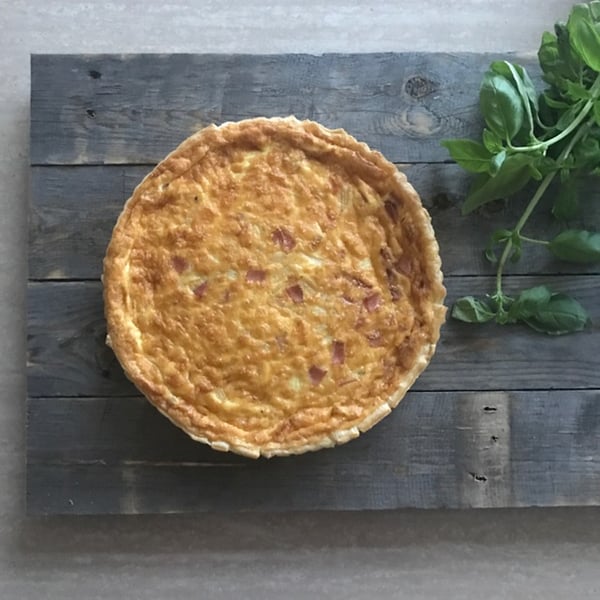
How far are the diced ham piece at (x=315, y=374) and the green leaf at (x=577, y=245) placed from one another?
1.73 ft

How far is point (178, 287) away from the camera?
151 centimetres

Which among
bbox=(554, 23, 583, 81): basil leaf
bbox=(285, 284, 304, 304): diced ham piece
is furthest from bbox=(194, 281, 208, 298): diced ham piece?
bbox=(554, 23, 583, 81): basil leaf

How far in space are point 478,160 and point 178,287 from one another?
61 centimetres

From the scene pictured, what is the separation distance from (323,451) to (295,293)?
340mm

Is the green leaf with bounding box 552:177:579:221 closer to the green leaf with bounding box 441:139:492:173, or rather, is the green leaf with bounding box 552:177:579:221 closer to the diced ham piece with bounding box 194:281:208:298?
the green leaf with bounding box 441:139:492:173

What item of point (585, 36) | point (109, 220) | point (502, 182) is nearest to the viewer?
point (585, 36)

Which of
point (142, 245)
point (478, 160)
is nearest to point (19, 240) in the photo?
point (142, 245)

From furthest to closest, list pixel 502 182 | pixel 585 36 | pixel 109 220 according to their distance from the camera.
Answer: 1. pixel 109 220
2. pixel 502 182
3. pixel 585 36

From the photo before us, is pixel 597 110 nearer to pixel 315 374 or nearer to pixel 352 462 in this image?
pixel 315 374

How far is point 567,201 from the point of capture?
5.32 ft

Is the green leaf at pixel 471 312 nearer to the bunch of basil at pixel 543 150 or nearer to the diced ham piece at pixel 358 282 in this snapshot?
the bunch of basil at pixel 543 150

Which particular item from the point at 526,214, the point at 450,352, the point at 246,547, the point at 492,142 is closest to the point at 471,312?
the point at 450,352

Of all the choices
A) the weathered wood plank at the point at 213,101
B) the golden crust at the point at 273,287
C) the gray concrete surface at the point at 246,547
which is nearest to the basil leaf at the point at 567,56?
the weathered wood plank at the point at 213,101

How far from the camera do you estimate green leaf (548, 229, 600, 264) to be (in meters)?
1.59
